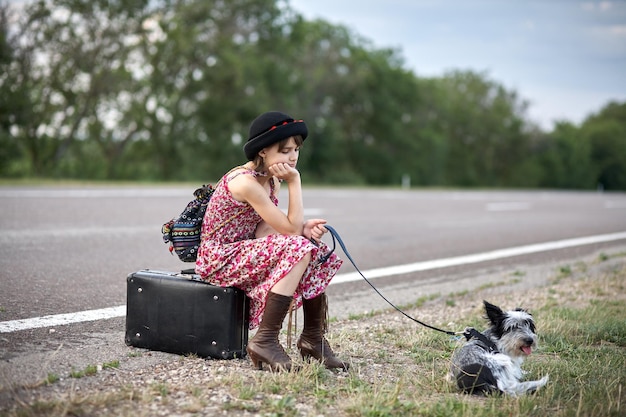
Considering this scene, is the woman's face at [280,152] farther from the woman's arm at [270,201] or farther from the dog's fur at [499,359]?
the dog's fur at [499,359]

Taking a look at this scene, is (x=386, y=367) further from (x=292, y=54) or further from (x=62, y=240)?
(x=292, y=54)

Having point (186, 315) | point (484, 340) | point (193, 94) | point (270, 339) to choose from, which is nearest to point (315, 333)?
point (270, 339)

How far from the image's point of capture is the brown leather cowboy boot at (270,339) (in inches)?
167

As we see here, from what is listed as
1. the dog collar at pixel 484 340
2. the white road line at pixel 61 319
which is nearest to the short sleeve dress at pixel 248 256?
the dog collar at pixel 484 340

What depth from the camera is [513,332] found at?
4.20 metres

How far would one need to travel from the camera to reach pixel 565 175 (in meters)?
72.2

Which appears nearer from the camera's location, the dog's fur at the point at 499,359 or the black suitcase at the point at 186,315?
the dog's fur at the point at 499,359

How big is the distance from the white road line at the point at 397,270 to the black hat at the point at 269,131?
6.93 ft

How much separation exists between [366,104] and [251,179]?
4577 cm

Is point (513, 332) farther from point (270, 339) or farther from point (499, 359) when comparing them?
point (270, 339)

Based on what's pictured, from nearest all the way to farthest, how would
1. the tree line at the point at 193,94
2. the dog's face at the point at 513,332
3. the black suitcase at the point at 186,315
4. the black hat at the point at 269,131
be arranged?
the dog's face at the point at 513,332 < the black hat at the point at 269,131 < the black suitcase at the point at 186,315 < the tree line at the point at 193,94

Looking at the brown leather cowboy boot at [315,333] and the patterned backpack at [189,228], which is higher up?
the patterned backpack at [189,228]

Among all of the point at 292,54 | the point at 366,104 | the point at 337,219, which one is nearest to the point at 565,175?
the point at 366,104

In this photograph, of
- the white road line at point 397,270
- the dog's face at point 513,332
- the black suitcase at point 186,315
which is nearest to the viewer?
the dog's face at point 513,332
